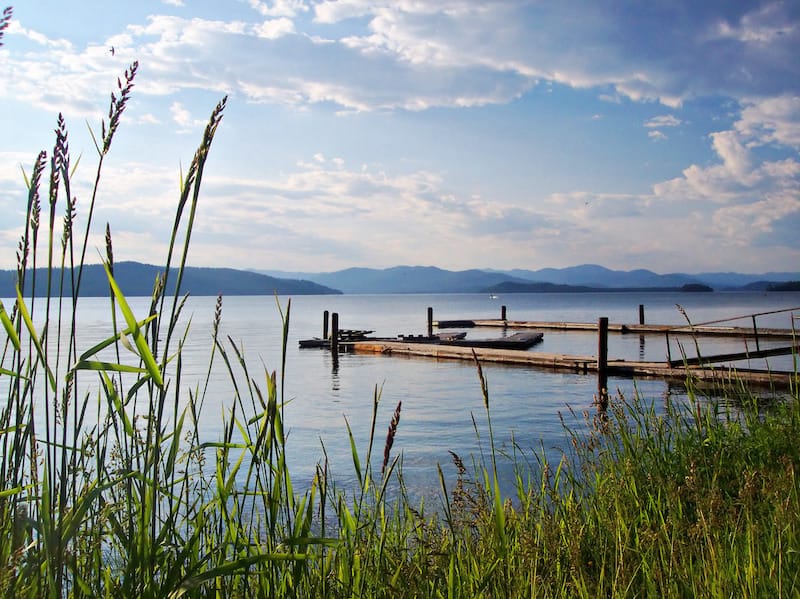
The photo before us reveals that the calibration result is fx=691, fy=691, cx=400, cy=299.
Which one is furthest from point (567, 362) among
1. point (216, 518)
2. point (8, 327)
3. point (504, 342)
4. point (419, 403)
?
point (8, 327)

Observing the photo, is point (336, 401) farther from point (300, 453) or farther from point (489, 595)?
point (489, 595)

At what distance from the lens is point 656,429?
4.94 m

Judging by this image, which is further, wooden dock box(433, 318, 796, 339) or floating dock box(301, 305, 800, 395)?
wooden dock box(433, 318, 796, 339)

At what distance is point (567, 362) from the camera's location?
1930 centimetres

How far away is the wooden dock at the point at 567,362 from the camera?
1433cm

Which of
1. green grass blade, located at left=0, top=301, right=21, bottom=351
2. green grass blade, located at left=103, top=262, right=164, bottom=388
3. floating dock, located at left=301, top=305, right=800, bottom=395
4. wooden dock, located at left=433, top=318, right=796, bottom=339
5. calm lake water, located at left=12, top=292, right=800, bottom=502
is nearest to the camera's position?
green grass blade, located at left=103, top=262, right=164, bottom=388

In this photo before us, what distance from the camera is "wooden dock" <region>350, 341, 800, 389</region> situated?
14.3 metres

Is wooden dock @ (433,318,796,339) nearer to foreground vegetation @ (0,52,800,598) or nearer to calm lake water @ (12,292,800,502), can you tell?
calm lake water @ (12,292,800,502)

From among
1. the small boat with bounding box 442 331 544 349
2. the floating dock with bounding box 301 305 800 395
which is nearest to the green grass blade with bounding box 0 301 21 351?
the floating dock with bounding box 301 305 800 395

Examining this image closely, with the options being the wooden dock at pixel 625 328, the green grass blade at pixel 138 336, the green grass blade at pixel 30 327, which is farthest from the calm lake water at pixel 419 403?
the green grass blade at pixel 138 336

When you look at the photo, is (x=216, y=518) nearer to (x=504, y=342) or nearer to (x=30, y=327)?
(x=30, y=327)

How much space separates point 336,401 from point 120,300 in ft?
50.6

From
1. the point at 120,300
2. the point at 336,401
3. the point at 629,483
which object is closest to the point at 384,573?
the point at 120,300

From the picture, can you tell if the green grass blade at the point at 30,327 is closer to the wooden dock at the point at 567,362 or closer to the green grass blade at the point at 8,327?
the green grass blade at the point at 8,327
